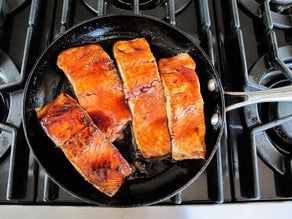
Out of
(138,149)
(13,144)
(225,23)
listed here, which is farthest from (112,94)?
(225,23)

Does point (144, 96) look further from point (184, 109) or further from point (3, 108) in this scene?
point (3, 108)

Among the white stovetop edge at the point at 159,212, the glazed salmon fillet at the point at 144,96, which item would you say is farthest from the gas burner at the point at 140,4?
the white stovetop edge at the point at 159,212

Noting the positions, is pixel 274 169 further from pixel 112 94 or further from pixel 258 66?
pixel 112 94

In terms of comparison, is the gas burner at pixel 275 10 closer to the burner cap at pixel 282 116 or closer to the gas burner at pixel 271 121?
the gas burner at pixel 271 121

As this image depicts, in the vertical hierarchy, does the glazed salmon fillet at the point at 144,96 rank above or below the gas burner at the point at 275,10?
below

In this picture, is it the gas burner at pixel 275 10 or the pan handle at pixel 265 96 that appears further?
the gas burner at pixel 275 10
